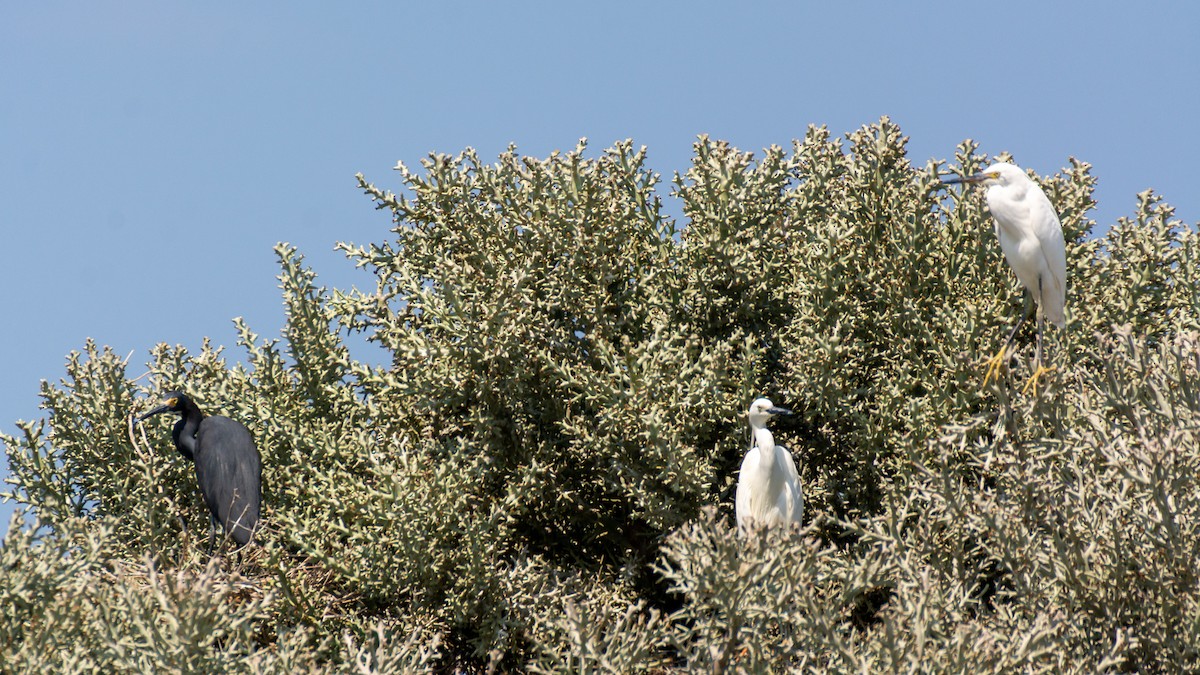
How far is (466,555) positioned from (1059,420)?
10.6ft

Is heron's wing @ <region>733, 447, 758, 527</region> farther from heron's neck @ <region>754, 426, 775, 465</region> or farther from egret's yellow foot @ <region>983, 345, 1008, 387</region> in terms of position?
egret's yellow foot @ <region>983, 345, 1008, 387</region>

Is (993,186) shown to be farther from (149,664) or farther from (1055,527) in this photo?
(149,664)

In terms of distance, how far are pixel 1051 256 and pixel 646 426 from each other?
2.50m

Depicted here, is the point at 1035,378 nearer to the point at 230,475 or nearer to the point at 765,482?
the point at 765,482

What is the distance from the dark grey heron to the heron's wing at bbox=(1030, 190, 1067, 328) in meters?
4.91

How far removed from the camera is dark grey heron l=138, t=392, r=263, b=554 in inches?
353

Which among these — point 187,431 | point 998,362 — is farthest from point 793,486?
point 187,431

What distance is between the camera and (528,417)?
9125 millimetres

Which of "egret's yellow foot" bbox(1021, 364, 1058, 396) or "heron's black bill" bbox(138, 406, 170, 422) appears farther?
"heron's black bill" bbox(138, 406, 170, 422)

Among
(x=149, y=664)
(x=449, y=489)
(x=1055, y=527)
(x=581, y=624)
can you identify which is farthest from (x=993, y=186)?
(x=149, y=664)

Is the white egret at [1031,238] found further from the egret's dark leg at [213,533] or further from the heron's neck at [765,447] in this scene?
the egret's dark leg at [213,533]

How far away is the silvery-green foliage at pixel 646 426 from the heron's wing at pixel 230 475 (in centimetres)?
28

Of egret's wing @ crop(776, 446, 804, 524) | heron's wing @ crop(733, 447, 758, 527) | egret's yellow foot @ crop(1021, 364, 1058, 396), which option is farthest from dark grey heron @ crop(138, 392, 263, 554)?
egret's yellow foot @ crop(1021, 364, 1058, 396)

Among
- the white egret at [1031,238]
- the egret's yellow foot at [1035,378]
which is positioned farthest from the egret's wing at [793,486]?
the egret's yellow foot at [1035,378]
